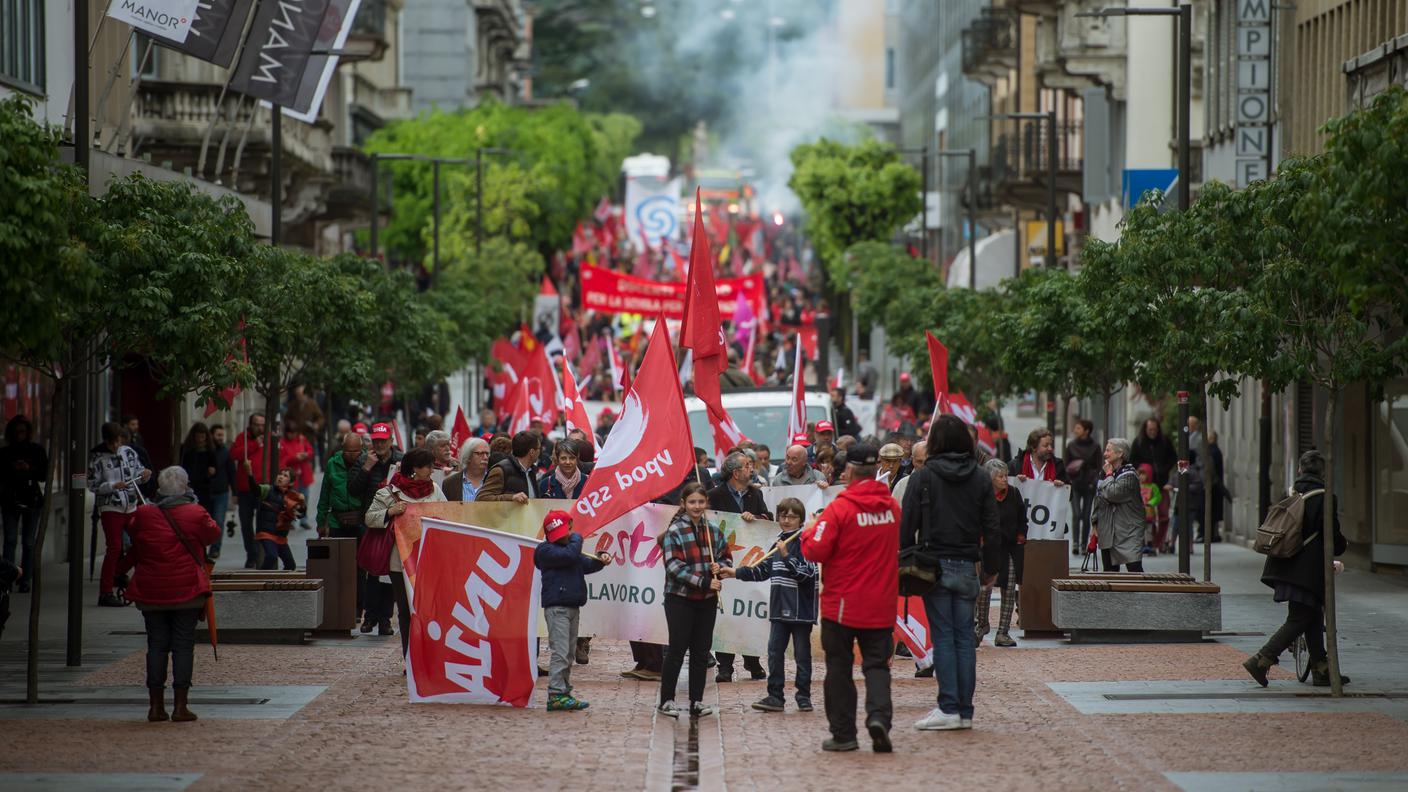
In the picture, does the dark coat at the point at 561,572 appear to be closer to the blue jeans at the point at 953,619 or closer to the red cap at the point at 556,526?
the red cap at the point at 556,526

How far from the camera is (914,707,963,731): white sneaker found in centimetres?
1272

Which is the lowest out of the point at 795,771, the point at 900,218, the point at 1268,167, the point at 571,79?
the point at 795,771

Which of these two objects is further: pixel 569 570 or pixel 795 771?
pixel 569 570

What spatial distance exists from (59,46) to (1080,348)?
40.2 ft

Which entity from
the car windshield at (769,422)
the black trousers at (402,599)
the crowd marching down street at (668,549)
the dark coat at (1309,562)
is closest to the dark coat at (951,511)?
the crowd marching down street at (668,549)

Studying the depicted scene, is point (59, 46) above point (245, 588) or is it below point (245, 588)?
above

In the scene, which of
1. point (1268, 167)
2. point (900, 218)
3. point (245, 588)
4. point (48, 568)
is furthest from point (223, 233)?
point (900, 218)

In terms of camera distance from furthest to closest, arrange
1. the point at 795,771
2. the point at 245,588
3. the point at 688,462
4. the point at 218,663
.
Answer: the point at 245,588 → the point at 218,663 → the point at 688,462 → the point at 795,771

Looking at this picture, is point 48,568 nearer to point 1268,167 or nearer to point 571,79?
point 1268,167

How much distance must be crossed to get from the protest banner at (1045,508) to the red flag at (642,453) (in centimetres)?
477

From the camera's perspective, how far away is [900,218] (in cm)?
7594

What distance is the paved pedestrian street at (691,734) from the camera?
37.0ft

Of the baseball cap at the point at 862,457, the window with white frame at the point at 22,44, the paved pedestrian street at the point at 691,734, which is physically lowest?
the paved pedestrian street at the point at 691,734

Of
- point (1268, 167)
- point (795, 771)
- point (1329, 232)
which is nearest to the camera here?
point (795, 771)
